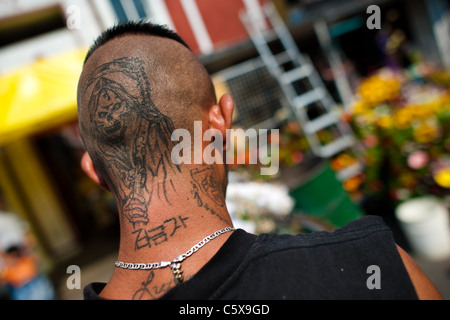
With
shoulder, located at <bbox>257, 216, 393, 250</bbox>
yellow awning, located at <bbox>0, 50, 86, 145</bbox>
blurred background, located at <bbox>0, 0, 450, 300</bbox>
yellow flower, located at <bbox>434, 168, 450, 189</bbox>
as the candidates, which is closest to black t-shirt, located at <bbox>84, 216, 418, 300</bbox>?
shoulder, located at <bbox>257, 216, 393, 250</bbox>

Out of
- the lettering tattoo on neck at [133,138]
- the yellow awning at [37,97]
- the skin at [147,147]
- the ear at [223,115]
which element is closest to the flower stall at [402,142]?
the ear at [223,115]

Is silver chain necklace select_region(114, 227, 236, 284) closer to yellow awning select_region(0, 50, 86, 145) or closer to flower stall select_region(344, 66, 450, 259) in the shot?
flower stall select_region(344, 66, 450, 259)

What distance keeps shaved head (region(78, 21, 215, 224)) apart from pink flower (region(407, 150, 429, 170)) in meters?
3.18

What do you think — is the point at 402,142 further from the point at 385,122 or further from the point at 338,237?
the point at 338,237

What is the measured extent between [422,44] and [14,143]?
11.2m

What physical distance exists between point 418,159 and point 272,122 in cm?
371

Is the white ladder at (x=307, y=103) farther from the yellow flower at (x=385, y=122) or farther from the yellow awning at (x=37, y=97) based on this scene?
the yellow awning at (x=37, y=97)

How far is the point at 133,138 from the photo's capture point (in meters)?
1.02

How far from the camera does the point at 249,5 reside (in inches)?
286

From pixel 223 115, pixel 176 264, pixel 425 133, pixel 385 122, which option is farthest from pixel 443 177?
pixel 176 264

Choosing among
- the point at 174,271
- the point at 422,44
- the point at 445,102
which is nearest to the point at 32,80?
the point at 174,271

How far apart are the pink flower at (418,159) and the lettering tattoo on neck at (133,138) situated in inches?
129

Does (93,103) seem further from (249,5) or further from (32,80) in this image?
(249,5)

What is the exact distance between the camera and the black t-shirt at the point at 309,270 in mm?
796
